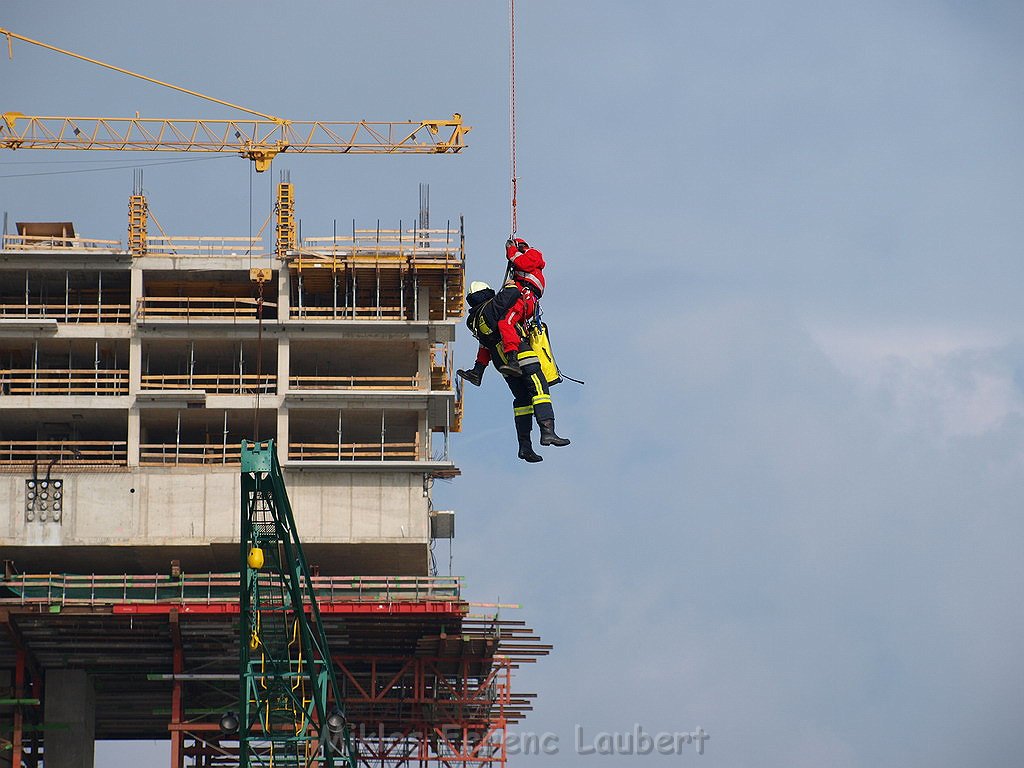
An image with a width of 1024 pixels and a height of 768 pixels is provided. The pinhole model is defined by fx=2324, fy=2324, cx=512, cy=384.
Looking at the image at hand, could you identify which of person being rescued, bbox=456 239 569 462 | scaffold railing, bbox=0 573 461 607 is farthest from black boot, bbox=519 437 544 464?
scaffold railing, bbox=0 573 461 607

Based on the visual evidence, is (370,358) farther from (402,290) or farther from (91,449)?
(91,449)

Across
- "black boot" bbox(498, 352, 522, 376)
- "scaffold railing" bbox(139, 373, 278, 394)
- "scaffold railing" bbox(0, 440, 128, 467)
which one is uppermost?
"scaffold railing" bbox(139, 373, 278, 394)

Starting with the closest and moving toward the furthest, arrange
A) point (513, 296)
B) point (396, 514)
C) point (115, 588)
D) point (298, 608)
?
point (513, 296) < point (298, 608) < point (115, 588) < point (396, 514)

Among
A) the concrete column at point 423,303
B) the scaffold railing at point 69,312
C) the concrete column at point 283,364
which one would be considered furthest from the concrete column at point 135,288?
the concrete column at point 423,303

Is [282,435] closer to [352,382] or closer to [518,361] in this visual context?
[352,382]

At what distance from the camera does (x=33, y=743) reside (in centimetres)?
8962

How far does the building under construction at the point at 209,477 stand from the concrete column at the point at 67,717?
84 millimetres

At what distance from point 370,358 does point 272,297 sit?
15.7ft

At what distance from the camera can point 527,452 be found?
42.2 metres

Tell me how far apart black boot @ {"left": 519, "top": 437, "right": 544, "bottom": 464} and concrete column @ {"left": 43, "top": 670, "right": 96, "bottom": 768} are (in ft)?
160

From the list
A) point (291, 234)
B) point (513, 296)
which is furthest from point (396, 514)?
point (513, 296)

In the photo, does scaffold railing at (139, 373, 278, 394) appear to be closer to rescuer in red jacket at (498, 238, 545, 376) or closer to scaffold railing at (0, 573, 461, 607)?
scaffold railing at (0, 573, 461, 607)

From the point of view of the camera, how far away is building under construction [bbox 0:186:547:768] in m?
84.9

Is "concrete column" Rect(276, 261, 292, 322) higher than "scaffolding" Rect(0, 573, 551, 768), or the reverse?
"concrete column" Rect(276, 261, 292, 322)
